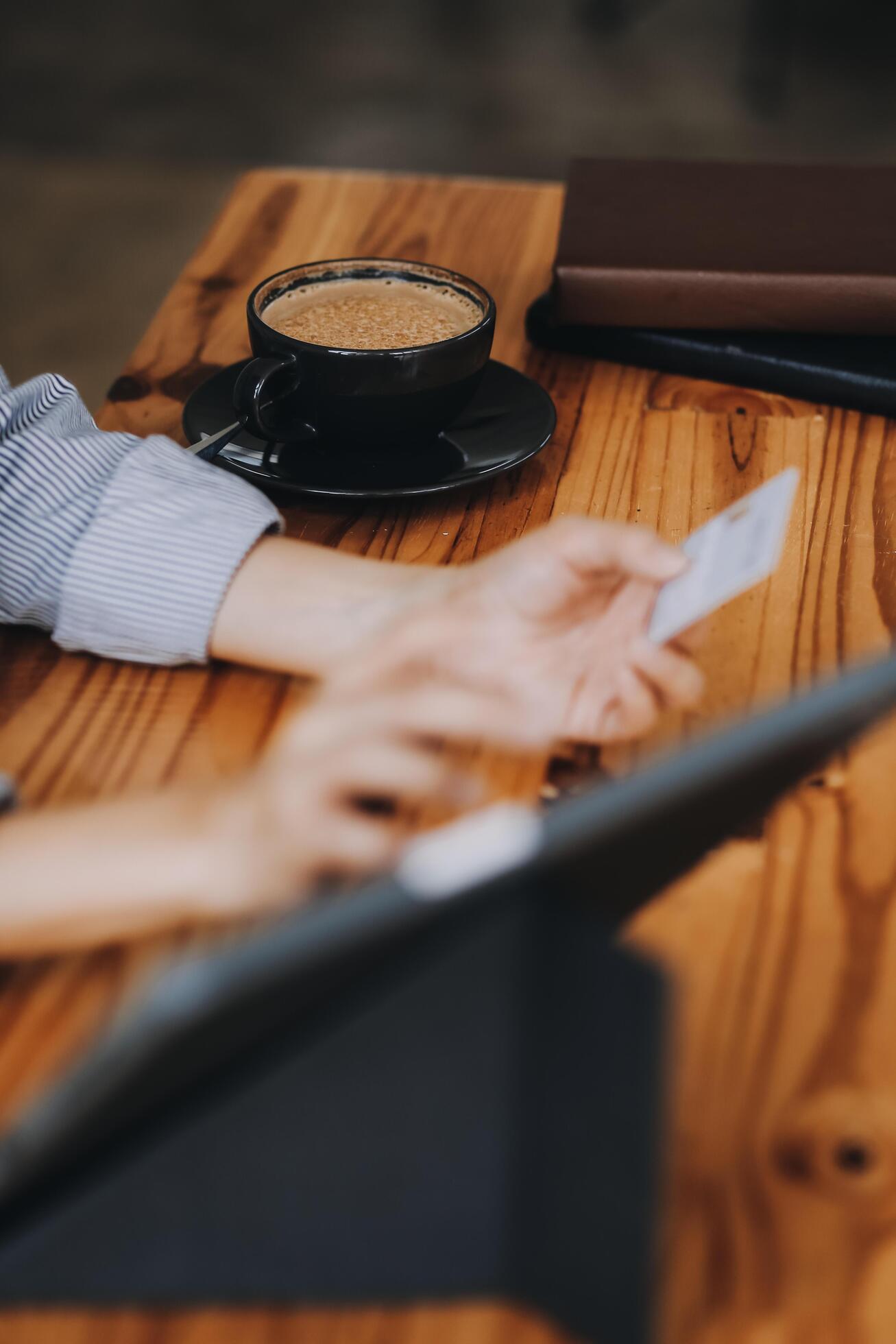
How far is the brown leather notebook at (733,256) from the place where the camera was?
0.91 meters

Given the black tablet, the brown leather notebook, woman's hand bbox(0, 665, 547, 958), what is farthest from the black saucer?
the black tablet

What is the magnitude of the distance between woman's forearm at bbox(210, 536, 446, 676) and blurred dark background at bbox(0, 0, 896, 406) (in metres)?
2.06

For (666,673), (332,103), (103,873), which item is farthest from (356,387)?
(332,103)

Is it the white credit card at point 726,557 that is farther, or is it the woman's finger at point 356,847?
the white credit card at point 726,557

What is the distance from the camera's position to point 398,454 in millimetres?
824

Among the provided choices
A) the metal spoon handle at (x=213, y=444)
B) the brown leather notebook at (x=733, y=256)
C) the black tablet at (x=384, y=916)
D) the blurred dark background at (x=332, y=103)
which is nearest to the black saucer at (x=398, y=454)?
the metal spoon handle at (x=213, y=444)

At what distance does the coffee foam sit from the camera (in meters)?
0.83

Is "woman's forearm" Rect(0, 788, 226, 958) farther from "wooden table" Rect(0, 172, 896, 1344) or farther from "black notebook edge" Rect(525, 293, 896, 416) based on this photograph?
"black notebook edge" Rect(525, 293, 896, 416)

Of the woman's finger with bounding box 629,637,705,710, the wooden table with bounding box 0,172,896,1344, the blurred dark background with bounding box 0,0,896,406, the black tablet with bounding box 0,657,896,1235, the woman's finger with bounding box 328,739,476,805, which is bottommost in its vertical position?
the blurred dark background with bounding box 0,0,896,406

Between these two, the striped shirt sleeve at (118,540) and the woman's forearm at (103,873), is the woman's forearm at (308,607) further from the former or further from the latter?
the woman's forearm at (103,873)

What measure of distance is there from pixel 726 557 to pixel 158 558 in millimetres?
325

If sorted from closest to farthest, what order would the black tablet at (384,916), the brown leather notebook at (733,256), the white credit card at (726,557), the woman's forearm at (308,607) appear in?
the black tablet at (384,916) → the white credit card at (726,557) → the woman's forearm at (308,607) → the brown leather notebook at (733,256)

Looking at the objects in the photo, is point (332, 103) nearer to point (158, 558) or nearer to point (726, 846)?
point (158, 558)

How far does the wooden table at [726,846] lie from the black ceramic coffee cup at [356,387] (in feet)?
0.19
